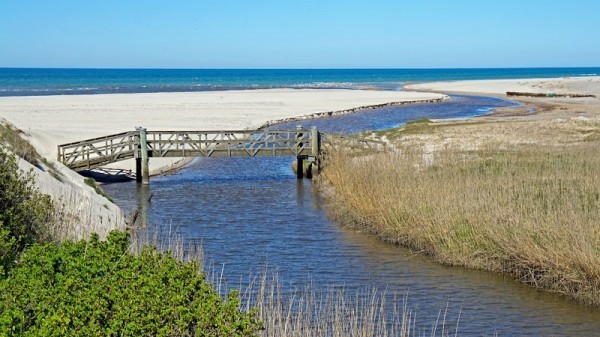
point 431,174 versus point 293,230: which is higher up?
point 431,174

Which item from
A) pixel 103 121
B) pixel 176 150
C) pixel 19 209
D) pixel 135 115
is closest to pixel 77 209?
pixel 19 209

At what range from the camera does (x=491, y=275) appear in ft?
50.6

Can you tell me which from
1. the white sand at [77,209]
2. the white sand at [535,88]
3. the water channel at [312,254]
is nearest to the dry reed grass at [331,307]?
the water channel at [312,254]

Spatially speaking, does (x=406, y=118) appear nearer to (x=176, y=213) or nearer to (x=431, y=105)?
(x=431, y=105)

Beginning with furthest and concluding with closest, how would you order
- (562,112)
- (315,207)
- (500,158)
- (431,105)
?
(431,105)
(562,112)
(315,207)
(500,158)

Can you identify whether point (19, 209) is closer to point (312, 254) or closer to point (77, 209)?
point (77, 209)

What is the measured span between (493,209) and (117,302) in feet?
33.5

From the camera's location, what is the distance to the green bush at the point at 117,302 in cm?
725

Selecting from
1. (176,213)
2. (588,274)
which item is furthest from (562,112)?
(588,274)

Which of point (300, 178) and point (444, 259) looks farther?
point (300, 178)

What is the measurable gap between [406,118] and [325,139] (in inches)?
1167

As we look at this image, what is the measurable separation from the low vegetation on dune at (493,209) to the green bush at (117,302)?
7.76m

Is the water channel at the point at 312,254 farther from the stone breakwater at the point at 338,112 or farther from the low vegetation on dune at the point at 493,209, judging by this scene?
the stone breakwater at the point at 338,112

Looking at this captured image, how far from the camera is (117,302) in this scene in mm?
7691
